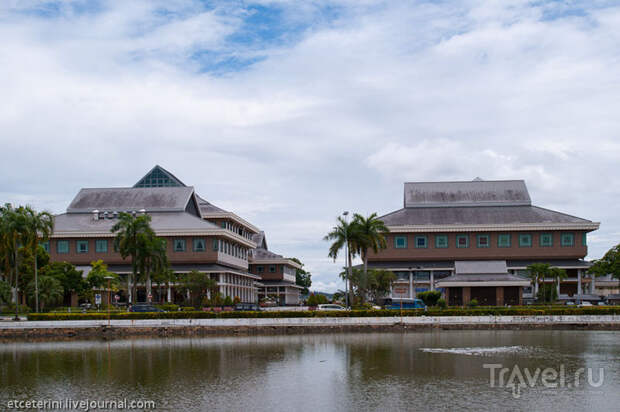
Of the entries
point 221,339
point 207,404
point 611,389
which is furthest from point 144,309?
point 611,389

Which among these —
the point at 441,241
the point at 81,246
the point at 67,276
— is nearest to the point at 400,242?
the point at 441,241

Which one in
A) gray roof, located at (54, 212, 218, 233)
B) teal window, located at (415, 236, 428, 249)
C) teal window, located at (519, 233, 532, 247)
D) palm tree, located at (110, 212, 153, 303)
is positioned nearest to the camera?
palm tree, located at (110, 212, 153, 303)

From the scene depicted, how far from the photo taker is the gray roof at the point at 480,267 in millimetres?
94812

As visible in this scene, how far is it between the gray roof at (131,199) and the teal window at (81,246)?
23.2ft

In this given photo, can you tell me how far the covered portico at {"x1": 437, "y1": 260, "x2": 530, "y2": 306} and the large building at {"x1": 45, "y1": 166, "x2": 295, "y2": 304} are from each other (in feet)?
99.4

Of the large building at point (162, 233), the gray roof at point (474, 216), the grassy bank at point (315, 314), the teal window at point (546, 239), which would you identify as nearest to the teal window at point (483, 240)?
the gray roof at point (474, 216)

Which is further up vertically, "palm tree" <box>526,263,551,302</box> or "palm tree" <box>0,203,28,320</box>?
"palm tree" <box>0,203,28,320</box>

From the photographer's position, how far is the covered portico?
8906cm

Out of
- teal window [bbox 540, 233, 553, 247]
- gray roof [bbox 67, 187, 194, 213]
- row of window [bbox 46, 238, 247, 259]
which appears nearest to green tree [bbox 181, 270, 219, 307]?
row of window [bbox 46, 238, 247, 259]

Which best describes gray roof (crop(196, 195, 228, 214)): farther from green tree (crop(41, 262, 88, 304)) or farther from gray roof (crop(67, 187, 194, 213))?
green tree (crop(41, 262, 88, 304))

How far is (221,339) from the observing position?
53250 millimetres

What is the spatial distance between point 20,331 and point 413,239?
63.4m

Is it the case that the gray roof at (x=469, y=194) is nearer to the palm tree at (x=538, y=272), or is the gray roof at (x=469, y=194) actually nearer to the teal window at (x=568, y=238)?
the teal window at (x=568, y=238)

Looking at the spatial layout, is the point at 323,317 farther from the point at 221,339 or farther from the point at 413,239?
the point at 413,239
